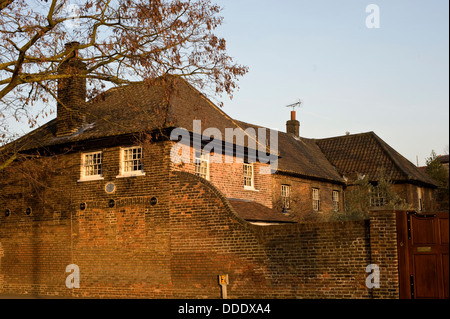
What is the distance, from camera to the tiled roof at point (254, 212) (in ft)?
66.1

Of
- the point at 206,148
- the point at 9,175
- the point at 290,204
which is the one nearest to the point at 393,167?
the point at 290,204

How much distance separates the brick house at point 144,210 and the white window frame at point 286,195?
3.15 m

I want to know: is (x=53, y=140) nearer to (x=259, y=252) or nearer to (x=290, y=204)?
(x=259, y=252)

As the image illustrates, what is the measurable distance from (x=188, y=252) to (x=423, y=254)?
7.62 meters

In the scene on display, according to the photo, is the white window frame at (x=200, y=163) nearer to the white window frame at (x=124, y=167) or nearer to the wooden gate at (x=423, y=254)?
the white window frame at (x=124, y=167)

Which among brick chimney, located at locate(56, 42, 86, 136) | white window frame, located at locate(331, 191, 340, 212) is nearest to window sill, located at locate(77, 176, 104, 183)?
brick chimney, located at locate(56, 42, 86, 136)

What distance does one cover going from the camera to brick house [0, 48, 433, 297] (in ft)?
55.3

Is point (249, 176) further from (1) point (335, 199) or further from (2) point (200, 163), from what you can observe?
(1) point (335, 199)

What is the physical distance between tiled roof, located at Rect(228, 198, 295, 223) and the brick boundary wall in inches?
83.3

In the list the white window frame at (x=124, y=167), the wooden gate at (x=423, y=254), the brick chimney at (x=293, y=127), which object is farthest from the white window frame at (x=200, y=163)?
the brick chimney at (x=293, y=127)

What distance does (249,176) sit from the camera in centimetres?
2456

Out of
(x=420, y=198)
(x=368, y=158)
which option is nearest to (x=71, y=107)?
(x=368, y=158)

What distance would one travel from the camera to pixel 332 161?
38.6 meters
